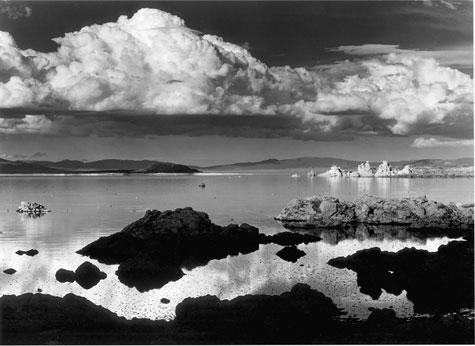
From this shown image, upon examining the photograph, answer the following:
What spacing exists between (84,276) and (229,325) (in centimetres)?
1872

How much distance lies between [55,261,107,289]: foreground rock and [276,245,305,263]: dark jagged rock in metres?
18.7

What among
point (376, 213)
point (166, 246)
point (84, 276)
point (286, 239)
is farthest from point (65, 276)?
point (376, 213)

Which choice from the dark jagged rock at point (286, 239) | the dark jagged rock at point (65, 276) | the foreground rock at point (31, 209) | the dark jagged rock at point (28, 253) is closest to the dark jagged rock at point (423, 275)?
the dark jagged rock at point (286, 239)

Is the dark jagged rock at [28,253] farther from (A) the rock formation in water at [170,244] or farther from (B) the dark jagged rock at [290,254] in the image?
(B) the dark jagged rock at [290,254]

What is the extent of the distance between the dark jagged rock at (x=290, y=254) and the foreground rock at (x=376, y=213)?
74.6ft

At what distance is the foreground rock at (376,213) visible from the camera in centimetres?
7644

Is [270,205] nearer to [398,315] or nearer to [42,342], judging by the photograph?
[398,315]

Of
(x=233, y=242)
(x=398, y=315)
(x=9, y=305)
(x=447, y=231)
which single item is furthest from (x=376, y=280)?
(x=447, y=231)

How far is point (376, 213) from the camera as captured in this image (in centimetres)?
8244

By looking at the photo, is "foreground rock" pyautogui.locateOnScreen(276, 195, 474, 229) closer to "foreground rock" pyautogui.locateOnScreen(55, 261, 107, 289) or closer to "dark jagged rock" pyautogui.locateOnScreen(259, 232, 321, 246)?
"dark jagged rock" pyautogui.locateOnScreen(259, 232, 321, 246)

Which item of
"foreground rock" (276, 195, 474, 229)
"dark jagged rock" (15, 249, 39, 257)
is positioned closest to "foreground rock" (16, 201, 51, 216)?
"dark jagged rock" (15, 249, 39, 257)

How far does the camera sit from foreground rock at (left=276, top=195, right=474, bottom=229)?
76438 millimetres

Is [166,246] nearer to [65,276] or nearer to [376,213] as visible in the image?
[65,276]

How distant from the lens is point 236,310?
3089cm
